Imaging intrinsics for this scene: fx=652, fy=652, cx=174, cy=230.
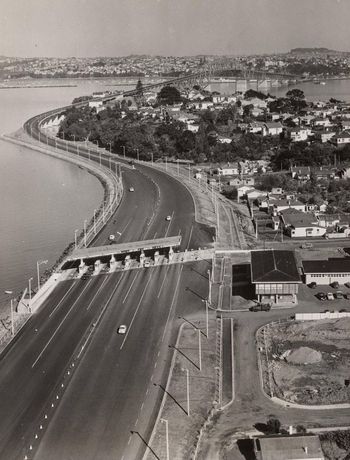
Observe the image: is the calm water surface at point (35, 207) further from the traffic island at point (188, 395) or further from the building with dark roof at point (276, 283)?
the building with dark roof at point (276, 283)

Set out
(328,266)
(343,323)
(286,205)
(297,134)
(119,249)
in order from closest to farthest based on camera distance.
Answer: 1. (343,323)
2. (328,266)
3. (119,249)
4. (286,205)
5. (297,134)

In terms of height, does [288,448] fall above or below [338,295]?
above

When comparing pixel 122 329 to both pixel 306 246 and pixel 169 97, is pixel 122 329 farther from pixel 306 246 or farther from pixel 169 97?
pixel 169 97

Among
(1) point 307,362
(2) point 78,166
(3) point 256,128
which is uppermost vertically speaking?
(1) point 307,362

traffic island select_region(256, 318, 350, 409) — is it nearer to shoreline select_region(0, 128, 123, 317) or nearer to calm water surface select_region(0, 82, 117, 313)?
shoreline select_region(0, 128, 123, 317)

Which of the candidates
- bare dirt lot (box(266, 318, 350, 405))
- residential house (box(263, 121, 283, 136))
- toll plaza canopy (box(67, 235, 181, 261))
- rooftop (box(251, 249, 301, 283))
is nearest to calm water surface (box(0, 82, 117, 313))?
toll plaza canopy (box(67, 235, 181, 261))

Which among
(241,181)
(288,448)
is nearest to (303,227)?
(241,181)

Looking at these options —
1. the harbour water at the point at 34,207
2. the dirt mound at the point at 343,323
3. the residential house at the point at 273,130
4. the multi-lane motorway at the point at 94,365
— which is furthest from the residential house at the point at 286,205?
the residential house at the point at 273,130
